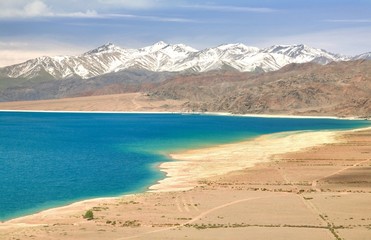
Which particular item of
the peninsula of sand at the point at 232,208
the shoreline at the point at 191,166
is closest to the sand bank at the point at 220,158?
the shoreline at the point at 191,166

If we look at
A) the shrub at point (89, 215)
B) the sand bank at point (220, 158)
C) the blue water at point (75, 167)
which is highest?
the shrub at point (89, 215)

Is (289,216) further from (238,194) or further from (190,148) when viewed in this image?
(190,148)

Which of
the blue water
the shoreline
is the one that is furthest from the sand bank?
the blue water

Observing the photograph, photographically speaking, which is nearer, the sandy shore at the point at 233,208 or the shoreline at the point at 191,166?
the sandy shore at the point at 233,208

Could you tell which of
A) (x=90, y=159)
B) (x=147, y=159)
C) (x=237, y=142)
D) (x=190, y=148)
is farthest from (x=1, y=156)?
(x=237, y=142)

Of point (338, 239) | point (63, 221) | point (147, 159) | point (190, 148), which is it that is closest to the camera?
point (338, 239)

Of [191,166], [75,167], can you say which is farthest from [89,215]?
[75,167]

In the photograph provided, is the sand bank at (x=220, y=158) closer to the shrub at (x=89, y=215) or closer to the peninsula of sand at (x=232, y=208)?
the peninsula of sand at (x=232, y=208)

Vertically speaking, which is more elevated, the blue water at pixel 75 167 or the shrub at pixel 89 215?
the shrub at pixel 89 215
